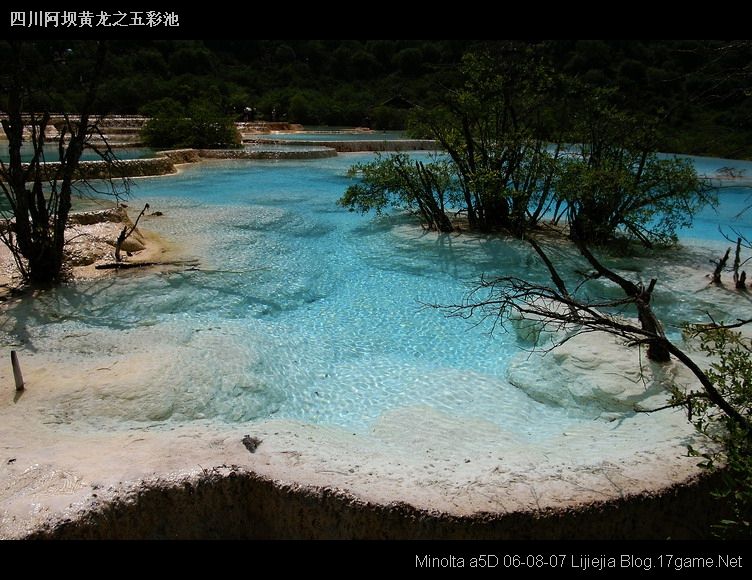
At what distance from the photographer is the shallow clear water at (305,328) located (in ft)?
12.6

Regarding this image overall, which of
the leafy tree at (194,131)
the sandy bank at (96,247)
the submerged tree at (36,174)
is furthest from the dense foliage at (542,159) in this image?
the leafy tree at (194,131)

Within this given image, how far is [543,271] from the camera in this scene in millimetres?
6781

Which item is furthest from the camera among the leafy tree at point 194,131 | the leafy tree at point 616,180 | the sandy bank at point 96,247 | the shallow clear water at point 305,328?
the leafy tree at point 194,131

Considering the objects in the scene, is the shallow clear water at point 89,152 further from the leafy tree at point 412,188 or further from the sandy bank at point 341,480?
the sandy bank at point 341,480

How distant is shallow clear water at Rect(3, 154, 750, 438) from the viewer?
3.83 metres

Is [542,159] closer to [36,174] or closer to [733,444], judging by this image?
[733,444]

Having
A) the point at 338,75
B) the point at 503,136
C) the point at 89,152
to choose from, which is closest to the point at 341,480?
the point at 503,136

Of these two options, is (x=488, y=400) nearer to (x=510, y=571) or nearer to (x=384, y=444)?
(x=384, y=444)

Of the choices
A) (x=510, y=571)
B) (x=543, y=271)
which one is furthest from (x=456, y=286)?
(x=510, y=571)

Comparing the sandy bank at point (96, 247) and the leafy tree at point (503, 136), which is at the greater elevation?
the leafy tree at point (503, 136)

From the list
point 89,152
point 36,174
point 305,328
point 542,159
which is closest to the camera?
point 305,328

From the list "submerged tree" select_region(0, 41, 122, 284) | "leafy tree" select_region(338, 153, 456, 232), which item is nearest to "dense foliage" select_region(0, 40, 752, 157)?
"leafy tree" select_region(338, 153, 456, 232)

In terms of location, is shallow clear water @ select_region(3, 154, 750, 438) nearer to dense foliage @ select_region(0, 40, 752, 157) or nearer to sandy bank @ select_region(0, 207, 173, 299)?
sandy bank @ select_region(0, 207, 173, 299)

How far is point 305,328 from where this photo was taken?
201 inches
